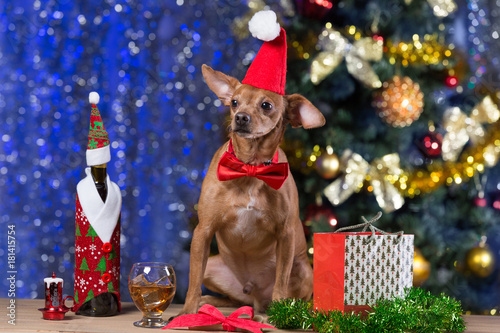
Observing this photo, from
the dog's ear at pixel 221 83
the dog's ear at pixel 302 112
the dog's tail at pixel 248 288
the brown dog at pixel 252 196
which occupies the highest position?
the dog's ear at pixel 221 83

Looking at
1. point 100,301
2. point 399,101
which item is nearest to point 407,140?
point 399,101

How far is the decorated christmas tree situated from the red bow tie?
22.4 inches

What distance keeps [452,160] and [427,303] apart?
84 centimetres

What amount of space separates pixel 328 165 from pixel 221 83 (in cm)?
66

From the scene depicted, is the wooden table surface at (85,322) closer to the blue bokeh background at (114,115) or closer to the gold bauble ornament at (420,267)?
the gold bauble ornament at (420,267)

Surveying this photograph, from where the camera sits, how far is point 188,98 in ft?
8.08

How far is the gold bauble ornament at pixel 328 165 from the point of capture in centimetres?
232

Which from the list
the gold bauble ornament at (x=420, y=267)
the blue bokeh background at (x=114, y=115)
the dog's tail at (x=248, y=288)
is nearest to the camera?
the dog's tail at (x=248, y=288)

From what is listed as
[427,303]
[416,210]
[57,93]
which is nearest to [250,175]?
[427,303]

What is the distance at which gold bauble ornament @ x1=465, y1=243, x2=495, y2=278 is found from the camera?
232cm

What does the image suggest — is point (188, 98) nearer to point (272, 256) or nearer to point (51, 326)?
point (272, 256)

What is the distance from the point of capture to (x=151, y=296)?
162 centimetres

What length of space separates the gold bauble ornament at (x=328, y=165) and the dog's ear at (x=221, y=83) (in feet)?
1.96

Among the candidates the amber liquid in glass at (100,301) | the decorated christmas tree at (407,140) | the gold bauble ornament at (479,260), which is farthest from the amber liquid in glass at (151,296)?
the gold bauble ornament at (479,260)
